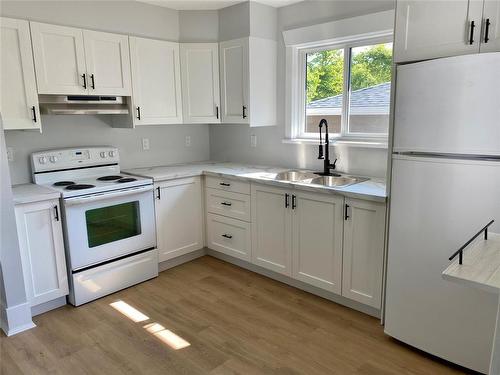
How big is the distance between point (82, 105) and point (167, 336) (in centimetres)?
194

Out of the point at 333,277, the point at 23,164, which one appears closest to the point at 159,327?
the point at 333,277

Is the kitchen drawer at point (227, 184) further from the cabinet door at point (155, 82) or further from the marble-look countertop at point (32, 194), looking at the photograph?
the marble-look countertop at point (32, 194)

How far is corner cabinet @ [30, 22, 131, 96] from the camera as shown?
2746mm

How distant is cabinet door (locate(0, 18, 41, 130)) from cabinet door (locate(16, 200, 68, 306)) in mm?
636

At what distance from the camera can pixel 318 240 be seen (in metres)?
2.82

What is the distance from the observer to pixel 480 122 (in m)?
1.83

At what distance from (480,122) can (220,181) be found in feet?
7.26

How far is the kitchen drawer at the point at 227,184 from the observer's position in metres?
3.29

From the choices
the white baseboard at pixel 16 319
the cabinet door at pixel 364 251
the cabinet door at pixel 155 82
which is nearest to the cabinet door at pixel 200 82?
the cabinet door at pixel 155 82

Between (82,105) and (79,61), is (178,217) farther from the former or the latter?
(79,61)

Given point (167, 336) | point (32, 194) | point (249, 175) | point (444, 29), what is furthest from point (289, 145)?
point (32, 194)

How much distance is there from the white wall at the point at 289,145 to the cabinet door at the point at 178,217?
0.72 m

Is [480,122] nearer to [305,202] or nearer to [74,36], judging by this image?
[305,202]

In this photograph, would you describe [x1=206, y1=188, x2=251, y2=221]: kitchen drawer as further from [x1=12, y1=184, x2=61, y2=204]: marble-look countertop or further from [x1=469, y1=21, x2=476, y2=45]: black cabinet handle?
[x1=469, y1=21, x2=476, y2=45]: black cabinet handle
